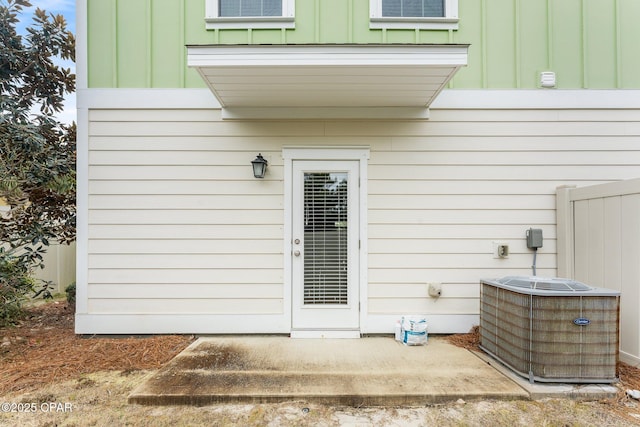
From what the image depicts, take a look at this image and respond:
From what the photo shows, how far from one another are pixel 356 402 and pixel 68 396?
2.08 m

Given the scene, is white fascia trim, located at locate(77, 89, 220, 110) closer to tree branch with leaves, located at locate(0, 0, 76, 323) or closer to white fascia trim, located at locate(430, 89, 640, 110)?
tree branch with leaves, located at locate(0, 0, 76, 323)

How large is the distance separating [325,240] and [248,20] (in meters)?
2.47

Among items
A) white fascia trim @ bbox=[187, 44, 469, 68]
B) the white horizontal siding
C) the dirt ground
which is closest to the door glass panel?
the white horizontal siding

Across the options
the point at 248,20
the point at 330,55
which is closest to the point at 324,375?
the point at 330,55

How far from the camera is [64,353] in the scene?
125 inches

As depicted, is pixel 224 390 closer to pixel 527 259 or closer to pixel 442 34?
pixel 527 259

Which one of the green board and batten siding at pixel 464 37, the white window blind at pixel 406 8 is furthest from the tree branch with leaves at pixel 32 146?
the white window blind at pixel 406 8

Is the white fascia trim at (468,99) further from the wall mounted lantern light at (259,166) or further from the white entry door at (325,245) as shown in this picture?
the white entry door at (325,245)

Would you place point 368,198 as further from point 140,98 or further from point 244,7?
point 140,98

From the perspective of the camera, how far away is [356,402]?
236 centimetres

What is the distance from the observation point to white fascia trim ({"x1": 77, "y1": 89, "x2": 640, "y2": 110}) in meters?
3.65

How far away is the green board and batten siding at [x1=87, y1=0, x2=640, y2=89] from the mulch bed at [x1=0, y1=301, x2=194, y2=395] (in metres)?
2.69

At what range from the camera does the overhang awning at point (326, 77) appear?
280cm

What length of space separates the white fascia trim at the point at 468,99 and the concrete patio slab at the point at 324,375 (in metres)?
2.45
